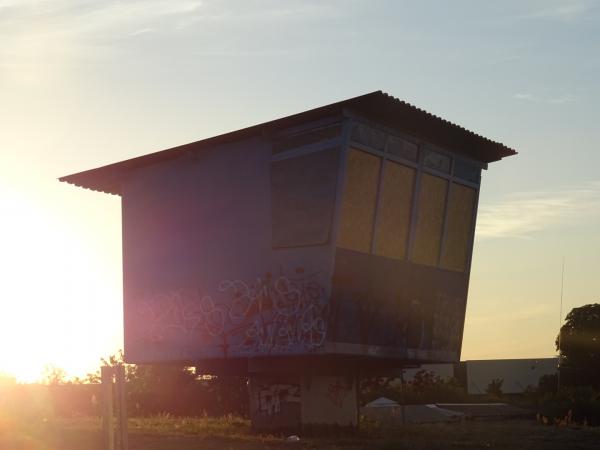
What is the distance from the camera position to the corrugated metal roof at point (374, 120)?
91.7 feet

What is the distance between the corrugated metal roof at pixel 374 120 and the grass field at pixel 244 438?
8.42 m

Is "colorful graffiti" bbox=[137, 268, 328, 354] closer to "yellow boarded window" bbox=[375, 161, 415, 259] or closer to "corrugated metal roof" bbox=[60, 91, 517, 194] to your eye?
"yellow boarded window" bbox=[375, 161, 415, 259]

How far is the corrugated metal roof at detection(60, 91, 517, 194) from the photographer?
27953mm

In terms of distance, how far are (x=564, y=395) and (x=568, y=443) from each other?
859 inches

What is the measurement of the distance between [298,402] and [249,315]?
3.67 metres

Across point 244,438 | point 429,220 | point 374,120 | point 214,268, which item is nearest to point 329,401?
point 244,438

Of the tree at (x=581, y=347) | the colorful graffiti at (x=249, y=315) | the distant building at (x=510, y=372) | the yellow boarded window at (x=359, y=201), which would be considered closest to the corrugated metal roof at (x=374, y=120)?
the yellow boarded window at (x=359, y=201)

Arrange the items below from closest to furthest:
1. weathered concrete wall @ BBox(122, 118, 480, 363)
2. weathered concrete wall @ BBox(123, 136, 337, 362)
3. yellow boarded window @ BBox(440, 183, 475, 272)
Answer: weathered concrete wall @ BBox(122, 118, 480, 363) → weathered concrete wall @ BBox(123, 136, 337, 362) → yellow boarded window @ BBox(440, 183, 475, 272)

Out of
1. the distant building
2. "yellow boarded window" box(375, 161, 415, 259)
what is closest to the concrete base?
"yellow boarded window" box(375, 161, 415, 259)

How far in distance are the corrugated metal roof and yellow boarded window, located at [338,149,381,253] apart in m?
1.31

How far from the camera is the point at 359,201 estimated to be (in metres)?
28.4

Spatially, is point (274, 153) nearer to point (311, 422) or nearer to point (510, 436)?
point (311, 422)

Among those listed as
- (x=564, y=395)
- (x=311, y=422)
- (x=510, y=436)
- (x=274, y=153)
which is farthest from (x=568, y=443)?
(x=564, y=395)

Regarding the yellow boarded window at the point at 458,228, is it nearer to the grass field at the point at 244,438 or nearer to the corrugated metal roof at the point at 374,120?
the corrugated metal roof at the point at 374,120
